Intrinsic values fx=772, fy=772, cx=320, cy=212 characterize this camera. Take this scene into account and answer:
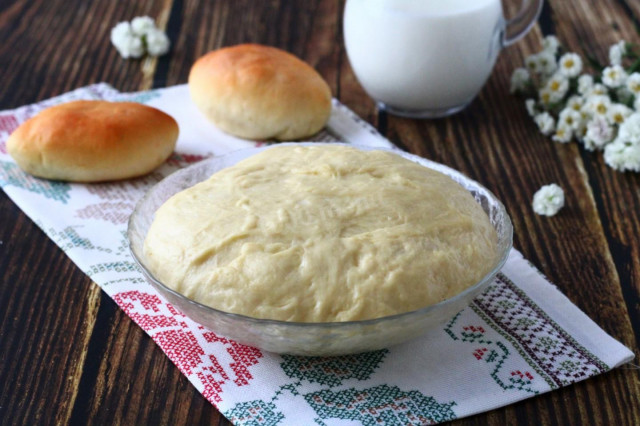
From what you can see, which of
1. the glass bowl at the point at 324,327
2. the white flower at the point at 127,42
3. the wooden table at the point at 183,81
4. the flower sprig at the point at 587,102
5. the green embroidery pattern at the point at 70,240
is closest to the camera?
the glass bowl at the point at 324,327

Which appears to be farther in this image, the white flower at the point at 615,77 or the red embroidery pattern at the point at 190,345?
the white flower at the point at 615,77

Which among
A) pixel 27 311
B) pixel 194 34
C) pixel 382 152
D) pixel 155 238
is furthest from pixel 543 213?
pixel 194 34

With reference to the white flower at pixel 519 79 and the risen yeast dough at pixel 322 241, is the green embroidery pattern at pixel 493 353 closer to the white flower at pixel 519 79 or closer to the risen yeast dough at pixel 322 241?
the risen yeast dough at pixel 322 241

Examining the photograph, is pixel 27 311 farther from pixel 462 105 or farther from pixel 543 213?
pixel 462 105

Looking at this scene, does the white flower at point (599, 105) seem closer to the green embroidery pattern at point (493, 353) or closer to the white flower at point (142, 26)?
the green embroidery pattern at point (493, 353)

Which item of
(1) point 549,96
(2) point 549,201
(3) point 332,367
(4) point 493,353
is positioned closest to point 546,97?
(1) point 549,96

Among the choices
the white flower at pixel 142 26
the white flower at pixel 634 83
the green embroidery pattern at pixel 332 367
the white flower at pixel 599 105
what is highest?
the white flower at pixel 634 83

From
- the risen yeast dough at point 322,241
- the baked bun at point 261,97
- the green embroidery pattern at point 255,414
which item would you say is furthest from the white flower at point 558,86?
the green embroidery pattern at point 255,414

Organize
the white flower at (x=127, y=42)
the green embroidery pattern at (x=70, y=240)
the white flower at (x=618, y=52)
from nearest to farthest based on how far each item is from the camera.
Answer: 1. the green embroidery pattern at (x=70, y=240)
2. the white flower at (x=618, y=52)
3. the white flower at (x=127, y=42)

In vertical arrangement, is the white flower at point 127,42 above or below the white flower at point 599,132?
below
